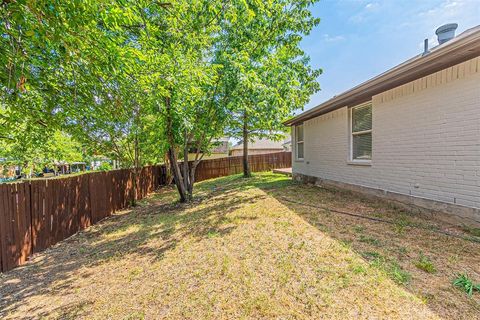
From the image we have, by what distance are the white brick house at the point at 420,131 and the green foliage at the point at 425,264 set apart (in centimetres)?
162

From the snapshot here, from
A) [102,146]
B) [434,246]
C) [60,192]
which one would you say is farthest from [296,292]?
[102,146]

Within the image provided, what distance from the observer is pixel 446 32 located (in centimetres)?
627

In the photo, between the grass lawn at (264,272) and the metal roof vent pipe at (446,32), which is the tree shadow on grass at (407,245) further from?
the metal roof vent pipe at (446,32)

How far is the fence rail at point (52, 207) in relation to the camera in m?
4.02

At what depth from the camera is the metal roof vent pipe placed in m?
6.21

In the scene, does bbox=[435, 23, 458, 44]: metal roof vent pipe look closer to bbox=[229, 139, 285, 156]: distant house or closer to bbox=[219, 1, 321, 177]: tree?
bbox=[219, 1, 321, 177]: tree

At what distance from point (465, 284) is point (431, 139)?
294 cm

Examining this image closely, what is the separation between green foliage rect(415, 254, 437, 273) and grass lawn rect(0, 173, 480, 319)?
0.01 metres

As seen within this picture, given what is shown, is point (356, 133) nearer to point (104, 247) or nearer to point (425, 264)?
point (425, 264)

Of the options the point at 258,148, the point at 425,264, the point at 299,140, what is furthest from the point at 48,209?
the point at 258,148

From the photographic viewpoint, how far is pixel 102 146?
8.82 meters

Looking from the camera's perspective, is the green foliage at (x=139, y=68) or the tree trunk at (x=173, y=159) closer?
the green foliage at (x=139, y=68)

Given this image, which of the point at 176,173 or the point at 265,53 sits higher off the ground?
the point at 265,53

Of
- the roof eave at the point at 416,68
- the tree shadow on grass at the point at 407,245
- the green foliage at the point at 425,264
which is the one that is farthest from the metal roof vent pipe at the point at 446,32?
the green foliage at the point at 425,264
